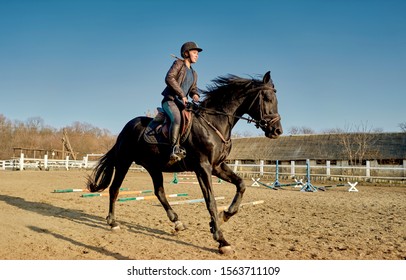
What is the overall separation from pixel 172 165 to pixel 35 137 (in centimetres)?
7874

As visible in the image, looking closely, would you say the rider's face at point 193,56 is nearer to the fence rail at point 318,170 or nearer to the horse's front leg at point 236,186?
the horse's front leg at point 236,186

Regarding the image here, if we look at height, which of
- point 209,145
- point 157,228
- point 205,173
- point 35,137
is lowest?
point 157,228

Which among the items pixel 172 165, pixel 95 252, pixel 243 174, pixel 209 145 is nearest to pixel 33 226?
pixel 95 252

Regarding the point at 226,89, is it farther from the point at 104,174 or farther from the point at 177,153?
the point at 104,174

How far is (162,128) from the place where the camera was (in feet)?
18.9

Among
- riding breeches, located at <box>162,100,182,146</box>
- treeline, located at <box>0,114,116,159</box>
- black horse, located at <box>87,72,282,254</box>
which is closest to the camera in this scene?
black horse, located at <box>87,72,282,254</box>

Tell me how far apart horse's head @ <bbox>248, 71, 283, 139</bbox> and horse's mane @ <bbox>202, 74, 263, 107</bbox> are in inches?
6.0

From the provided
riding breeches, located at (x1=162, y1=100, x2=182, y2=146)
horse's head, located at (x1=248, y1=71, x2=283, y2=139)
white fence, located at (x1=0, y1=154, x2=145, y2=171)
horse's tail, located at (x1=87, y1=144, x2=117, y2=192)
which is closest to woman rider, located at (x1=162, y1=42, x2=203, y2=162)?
riding breeches, located at (x1=162, y1=100, x2=182, y2=146)

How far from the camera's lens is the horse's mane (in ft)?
18.6

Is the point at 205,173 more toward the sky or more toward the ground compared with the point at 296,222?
more toward the sky

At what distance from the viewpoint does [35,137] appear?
73.8 meters

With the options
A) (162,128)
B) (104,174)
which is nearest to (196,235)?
(162,128)

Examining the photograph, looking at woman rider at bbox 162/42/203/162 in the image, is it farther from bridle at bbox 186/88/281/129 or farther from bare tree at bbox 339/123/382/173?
bare tree at bbox 339/123/382/173
